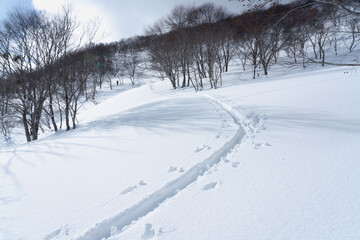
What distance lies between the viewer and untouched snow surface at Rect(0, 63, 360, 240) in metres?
1.94

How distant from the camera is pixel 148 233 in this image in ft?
6.61

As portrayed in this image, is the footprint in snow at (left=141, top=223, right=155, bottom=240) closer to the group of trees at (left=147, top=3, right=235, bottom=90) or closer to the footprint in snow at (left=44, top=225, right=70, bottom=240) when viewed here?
the footprint in snow at (left=44, top=225, right=70, bottom=240)

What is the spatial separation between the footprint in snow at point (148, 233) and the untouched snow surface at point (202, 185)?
0.5 inches

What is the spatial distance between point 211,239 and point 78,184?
96.9 inches

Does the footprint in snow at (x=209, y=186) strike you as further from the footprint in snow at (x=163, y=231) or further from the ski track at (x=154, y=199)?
the footprint in snow at (x=163, y=231)

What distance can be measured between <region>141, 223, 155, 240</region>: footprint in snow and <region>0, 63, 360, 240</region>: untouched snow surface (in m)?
0.01

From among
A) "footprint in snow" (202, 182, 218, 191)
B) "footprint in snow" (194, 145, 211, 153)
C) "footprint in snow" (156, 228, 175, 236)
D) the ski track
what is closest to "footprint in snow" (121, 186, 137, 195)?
the ski track

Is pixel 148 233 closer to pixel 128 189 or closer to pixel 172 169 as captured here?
pixel 128 189

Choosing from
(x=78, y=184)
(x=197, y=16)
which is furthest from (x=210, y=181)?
(x=197, y=16)

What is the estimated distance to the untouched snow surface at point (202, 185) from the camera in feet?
6.38

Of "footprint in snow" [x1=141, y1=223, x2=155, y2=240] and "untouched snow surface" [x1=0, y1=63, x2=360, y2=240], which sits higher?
"untouched snow surface" [x1=0, y1=63, x2=360, y2=240]

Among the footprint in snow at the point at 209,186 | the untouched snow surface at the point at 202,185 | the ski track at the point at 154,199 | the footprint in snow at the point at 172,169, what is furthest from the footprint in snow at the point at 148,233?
the footprint in snow at the point at 172,169

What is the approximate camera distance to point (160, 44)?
2314cm

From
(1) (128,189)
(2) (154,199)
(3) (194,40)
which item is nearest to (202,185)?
(2) (154,199)
